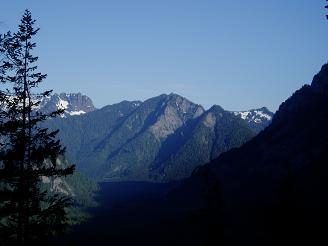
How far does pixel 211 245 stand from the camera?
3156cm

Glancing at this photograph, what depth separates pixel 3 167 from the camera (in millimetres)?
25578

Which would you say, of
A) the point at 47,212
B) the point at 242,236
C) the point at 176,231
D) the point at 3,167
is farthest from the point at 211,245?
the point at 176,231

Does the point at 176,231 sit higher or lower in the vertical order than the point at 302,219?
lower

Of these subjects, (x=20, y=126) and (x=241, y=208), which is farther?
(x=241, y=208)

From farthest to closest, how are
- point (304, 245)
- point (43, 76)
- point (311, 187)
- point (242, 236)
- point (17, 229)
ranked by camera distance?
point (311, 187) < point (242, 236) < point (304, 245) < point (43, 76) < point (17, 229)

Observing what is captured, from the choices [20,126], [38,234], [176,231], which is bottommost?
[176,231]

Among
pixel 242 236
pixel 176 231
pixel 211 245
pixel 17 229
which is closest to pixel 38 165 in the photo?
pixel 17 229

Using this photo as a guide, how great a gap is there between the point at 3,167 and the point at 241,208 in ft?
568

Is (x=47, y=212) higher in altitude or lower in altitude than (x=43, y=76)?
lower

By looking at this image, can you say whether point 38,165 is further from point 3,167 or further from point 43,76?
point 43,76

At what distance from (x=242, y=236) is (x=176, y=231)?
57.1m

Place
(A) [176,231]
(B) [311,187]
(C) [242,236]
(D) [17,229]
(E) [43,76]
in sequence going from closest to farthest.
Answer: (D) [17,229]
(E) [43,76]
(C) [242,236]
(B) [311,187]
(A) [176,231]

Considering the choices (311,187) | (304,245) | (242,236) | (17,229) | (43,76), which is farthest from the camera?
(311,187)

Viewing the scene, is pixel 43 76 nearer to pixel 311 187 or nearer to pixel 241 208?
pixel 311 187
